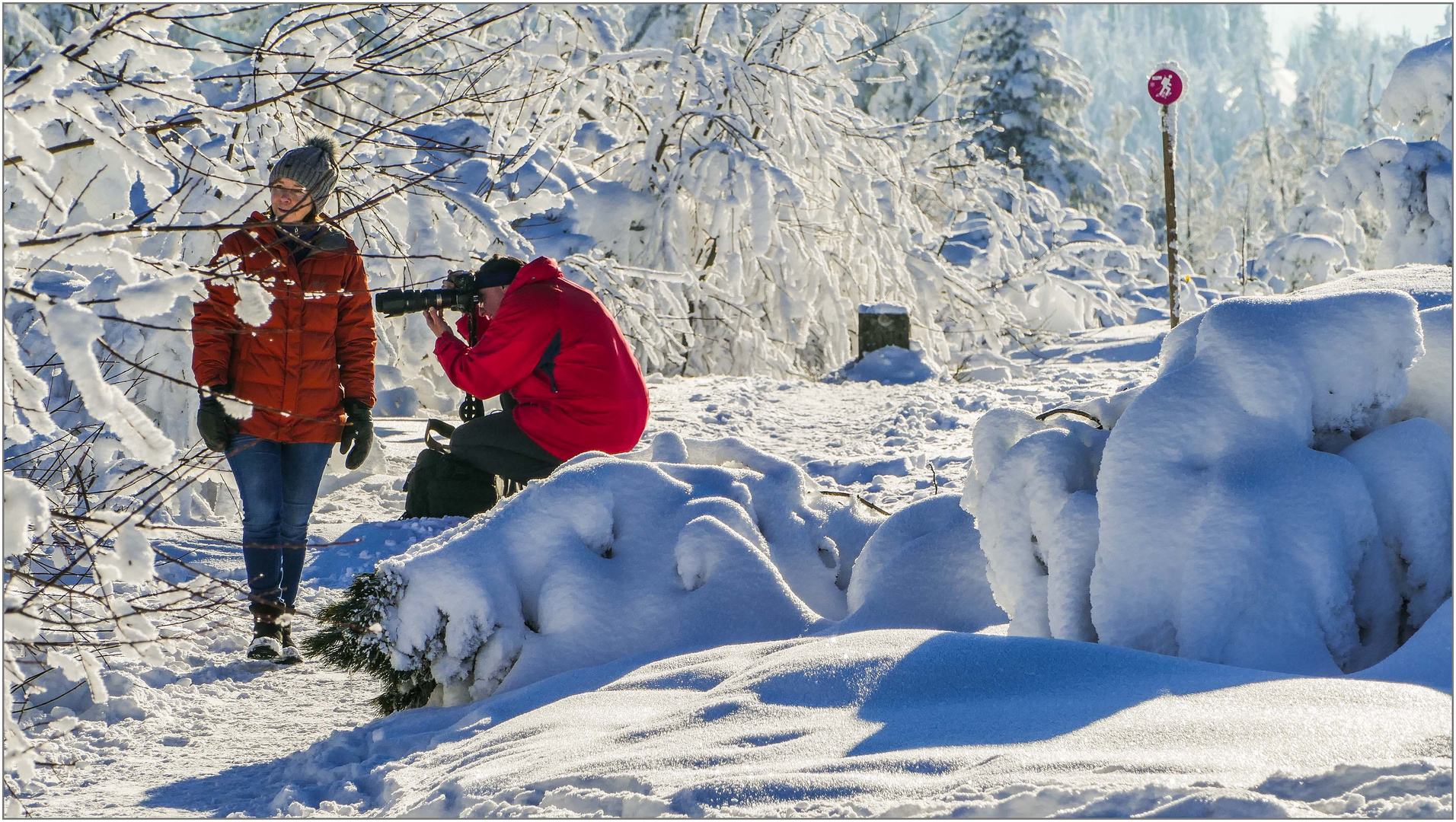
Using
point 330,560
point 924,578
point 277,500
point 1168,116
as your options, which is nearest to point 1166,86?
point 1168,116

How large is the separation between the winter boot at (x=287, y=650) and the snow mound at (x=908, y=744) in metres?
0.94

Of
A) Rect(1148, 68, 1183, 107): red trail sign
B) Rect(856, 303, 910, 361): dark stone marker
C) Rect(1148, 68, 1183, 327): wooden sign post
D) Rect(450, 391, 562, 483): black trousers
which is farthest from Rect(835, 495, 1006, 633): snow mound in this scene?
Rect(1148, 68, 1183, 107): red trail sign

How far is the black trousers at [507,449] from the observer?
442 centimetres

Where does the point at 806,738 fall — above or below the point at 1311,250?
below

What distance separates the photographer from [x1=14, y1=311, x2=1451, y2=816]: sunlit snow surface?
5.69ft

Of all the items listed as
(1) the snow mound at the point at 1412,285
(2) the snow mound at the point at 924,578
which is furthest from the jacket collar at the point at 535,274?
(1) the snow mound at the point at 1412,285

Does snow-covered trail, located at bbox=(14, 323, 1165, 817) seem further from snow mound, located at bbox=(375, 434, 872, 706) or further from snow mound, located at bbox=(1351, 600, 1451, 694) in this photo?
snow mound, located at bbox=(1351, 600, 1451, 694)

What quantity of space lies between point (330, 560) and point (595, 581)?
197 cm

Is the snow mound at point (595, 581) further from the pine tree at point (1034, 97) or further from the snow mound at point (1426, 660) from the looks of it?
the pine tree at point (1034, 97)

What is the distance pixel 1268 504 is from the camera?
8.22ft

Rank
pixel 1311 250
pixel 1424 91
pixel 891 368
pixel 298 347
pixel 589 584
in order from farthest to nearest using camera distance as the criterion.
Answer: pixel 1311 250
pixel 1424 91
pixel 891 368
pixel 298 347
pixel 589 584

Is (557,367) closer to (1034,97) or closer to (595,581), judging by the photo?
(595,581)

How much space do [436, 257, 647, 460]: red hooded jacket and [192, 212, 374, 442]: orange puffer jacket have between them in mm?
585

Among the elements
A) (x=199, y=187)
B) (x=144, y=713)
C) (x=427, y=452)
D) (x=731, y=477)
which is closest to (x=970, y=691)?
(x=731, y=477)
